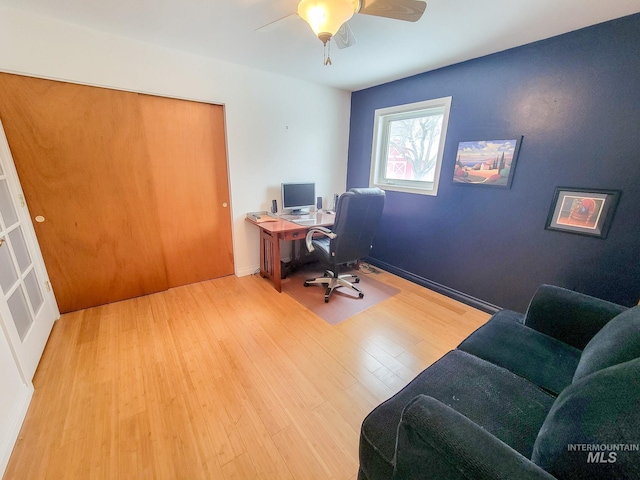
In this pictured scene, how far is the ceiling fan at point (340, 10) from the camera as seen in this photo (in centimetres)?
120

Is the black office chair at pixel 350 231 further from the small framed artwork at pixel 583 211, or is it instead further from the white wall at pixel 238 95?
the small framed artwork at pixel 583 211

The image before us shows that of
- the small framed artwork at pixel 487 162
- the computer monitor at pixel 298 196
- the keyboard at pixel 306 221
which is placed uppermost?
the small framed artwork at pixel 487 162

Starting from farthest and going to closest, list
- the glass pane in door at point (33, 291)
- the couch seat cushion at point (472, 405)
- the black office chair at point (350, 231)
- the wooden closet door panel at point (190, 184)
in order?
1. the wooden closet door panel at point (190, 184)
2. the black office chair at point (350, 231)
3. the glass pane in door at point (33, 291)
4. the couch seat cushion at point (472, 405)

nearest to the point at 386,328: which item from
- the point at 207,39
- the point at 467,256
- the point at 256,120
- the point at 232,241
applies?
the point at 467,256

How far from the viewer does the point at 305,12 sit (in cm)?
125

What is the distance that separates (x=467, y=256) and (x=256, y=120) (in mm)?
2688

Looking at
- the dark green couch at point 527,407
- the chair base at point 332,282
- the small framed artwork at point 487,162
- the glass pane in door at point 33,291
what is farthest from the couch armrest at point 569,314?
the glass pane in door at point 33,291

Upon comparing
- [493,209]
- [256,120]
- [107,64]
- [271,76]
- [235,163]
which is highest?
[271,76]

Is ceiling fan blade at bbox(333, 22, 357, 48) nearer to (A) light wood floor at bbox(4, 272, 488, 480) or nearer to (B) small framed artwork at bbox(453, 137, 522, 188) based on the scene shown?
(B) small framed artwork at bbox(453, 137, 522, 188)

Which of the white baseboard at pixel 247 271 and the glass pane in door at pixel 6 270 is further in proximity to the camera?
the white baseboard at pixel 247 271

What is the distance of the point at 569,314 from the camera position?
131cm

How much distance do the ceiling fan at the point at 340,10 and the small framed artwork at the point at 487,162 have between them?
4.55 feet

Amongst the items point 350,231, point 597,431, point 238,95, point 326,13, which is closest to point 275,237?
point 350,231

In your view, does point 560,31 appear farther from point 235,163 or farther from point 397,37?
point 235,163
